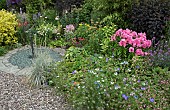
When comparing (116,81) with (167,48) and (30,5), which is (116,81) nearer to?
(167,48)

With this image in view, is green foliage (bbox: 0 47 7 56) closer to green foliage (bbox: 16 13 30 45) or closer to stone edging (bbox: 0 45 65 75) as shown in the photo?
stone edging (bbox: 0 45 65 75)

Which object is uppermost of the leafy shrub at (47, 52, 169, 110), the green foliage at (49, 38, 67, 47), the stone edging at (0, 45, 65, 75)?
the leafy shrub at (47, 52, 169, 110)

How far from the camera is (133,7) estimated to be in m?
6.25

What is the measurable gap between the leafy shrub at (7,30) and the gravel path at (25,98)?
5.79 feet

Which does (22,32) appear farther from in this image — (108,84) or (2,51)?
(108,84)

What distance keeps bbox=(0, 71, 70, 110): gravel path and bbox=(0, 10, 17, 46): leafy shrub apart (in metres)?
1.76

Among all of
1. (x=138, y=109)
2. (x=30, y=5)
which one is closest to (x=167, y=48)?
(x=138, y=109)

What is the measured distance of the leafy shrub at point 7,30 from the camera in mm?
6621

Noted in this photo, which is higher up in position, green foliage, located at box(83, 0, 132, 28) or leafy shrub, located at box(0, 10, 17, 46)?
green foliage, located at box(83, 0, 132, 28)

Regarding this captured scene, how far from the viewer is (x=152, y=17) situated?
5949 mm

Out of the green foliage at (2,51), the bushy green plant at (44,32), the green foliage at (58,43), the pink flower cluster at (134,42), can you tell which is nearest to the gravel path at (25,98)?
the green foliage at (2,51)

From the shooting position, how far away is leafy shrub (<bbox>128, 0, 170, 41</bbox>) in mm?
5912

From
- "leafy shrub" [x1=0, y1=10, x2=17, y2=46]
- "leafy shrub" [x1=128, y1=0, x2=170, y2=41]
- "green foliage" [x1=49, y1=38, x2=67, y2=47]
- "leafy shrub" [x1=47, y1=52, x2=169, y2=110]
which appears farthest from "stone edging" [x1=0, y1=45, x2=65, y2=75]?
"leafy shrub" [x1=128, y1=0, x2=170, y2=41]

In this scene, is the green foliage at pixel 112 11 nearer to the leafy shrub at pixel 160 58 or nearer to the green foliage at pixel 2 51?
the leafy shrub at pixel 160 58
